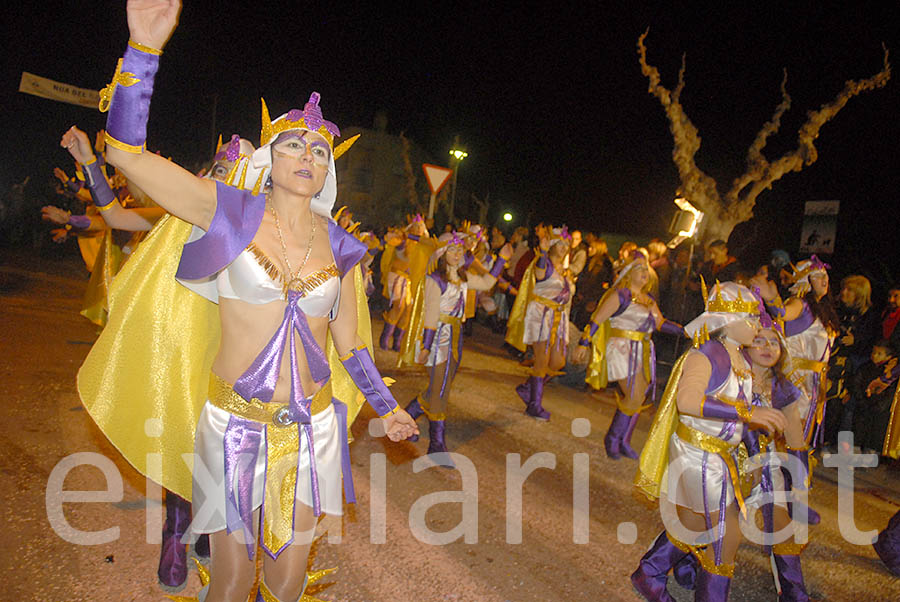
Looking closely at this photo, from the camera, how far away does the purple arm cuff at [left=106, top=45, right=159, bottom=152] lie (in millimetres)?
1782

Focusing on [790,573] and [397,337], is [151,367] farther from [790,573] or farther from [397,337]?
[397,337]

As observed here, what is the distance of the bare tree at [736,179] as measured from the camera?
1183cm

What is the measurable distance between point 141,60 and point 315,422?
1410 mm

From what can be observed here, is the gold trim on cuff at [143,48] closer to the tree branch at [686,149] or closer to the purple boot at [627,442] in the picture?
the purple boot at [627,442]

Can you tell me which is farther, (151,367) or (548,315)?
(548,315)

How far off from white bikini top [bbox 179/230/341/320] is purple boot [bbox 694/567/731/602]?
2409 millimetres

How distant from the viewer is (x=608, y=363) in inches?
249

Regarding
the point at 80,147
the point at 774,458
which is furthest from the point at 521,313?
the point at 80,147

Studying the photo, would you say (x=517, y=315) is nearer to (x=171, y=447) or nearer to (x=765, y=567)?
(x=765, y=567)

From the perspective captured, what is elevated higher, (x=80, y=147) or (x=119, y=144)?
(x=80, y=147)

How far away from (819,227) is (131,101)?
39.0ft

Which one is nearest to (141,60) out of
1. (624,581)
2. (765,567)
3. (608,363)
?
(624,581)

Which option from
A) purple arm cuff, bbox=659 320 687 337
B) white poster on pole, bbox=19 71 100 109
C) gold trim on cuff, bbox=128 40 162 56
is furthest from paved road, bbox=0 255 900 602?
white poster on pole, bbox=19 71 100 109

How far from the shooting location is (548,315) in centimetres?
719
